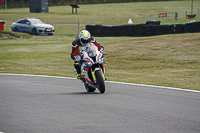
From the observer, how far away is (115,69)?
56.1 ft

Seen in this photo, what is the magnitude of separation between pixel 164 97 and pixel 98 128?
3.39 m

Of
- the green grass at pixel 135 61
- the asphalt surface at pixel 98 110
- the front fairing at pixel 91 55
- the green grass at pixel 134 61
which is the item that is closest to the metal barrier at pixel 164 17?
the green grass at pixel 134 61

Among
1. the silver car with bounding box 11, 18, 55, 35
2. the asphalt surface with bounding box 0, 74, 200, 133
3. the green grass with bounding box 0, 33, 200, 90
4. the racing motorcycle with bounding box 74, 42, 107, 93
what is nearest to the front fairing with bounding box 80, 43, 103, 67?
the racing motorcycle with bounding box 74, 42, 107, 93

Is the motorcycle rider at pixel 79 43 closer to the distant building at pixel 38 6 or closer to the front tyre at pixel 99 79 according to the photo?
the front tyre at pixel 99 79

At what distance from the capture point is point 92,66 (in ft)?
30.3

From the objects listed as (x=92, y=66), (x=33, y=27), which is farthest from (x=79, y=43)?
(x=33, y=27)

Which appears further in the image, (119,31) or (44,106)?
(119,31)

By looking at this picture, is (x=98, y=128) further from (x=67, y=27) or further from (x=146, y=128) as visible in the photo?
(x=67, y=27)

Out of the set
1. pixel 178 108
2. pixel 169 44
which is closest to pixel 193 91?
pixel 178 108

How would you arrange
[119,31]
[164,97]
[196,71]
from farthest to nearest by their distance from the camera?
[119,31], [196,71], [164,97]

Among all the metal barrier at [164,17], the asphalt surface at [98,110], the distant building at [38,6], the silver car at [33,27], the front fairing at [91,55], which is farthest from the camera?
the distant building at [38,6]

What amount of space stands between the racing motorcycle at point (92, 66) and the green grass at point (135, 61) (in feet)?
9.17

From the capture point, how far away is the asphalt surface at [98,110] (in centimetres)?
570

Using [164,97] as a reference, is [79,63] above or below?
above
